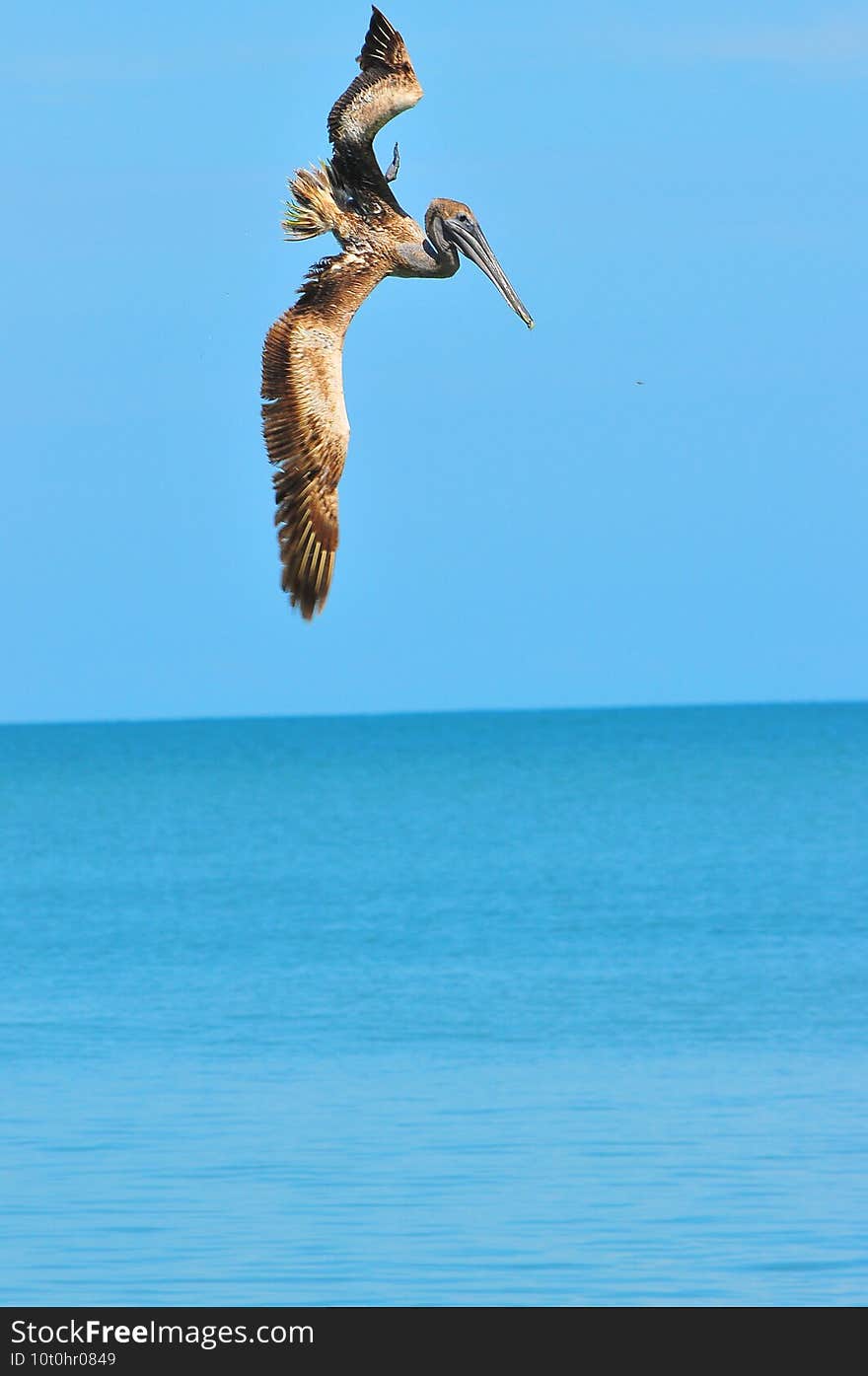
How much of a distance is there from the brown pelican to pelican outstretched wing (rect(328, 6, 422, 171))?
18 mm

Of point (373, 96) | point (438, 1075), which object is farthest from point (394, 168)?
point (438, 1075)

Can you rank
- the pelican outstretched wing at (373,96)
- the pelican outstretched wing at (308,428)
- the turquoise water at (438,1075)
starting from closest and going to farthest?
1. the pelican outstretched wing at (308,428)
2. the pelican outstretched wing at (373,96)
3. the turquoise water at (438,1075)

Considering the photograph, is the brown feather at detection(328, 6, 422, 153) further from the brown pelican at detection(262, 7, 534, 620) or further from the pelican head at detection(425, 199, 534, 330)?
the pelican head at detection(425, 199, 534, 330)

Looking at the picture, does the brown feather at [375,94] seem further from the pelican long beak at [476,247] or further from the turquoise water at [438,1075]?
the turquoise water at [438,1075]

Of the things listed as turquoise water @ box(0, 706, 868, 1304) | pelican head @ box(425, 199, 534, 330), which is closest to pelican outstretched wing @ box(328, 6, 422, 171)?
pelican head @ box(425, 199, 534, 330)

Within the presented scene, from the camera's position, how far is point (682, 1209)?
77.4ft

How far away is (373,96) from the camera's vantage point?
14039 mm

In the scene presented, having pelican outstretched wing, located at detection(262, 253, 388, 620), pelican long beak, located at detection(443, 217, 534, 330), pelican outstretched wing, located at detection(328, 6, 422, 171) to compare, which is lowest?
pelican outstretched wing, located at detection(262, 253, 388, 620)

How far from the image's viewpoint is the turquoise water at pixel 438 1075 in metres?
22.0

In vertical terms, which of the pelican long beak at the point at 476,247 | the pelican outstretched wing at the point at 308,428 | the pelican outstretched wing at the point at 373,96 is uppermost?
the pelican outstretched wing at the point at 373,96

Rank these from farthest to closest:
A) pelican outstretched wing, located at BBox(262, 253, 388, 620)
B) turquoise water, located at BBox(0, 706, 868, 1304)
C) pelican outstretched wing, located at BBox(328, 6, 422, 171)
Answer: turquoise water, located at BBox(0, 706, 868, 1304), pelican outstretched wing, located at BBox(328, 6, 422, 171), pelican outstretched wing, located at BBox(262, 253, 388, 620)

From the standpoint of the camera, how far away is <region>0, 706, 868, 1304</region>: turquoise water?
2202 cm

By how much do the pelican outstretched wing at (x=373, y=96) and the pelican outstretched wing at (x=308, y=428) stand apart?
4.14 feet

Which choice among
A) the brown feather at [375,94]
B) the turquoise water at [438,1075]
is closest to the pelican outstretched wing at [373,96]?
the brown feather at [375,94]
